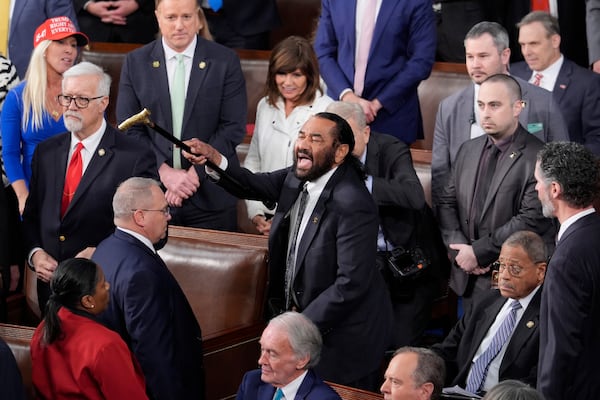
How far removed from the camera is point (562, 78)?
6094 millimetres

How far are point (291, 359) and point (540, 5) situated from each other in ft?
11.4

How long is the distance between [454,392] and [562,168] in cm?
97

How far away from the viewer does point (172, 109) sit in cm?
564

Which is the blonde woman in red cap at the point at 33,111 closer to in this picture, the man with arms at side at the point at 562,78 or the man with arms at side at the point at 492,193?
the man with arms at side at the point at 492,193

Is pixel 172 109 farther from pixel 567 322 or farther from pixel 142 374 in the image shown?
pixel 567 322

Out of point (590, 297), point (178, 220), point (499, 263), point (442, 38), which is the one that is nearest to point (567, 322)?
point (590, 297)

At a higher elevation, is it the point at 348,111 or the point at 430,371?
the point at 348,111

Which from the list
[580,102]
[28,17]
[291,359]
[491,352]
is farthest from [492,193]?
[28,17]

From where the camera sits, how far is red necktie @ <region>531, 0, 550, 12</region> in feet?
22.3

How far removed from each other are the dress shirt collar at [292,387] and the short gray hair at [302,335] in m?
0.05

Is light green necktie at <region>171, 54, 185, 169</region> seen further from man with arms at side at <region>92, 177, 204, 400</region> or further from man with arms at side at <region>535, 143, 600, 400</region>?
man with arms at side at <region>535, 143, 600, 400</region>

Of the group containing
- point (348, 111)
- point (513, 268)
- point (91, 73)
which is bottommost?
point (513, 268)

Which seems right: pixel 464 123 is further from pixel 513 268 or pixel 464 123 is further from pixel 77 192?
pixel 77 192

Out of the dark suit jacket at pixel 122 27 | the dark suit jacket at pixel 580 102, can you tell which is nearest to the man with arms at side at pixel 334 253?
the dark suit jacket at pixel 580 102
